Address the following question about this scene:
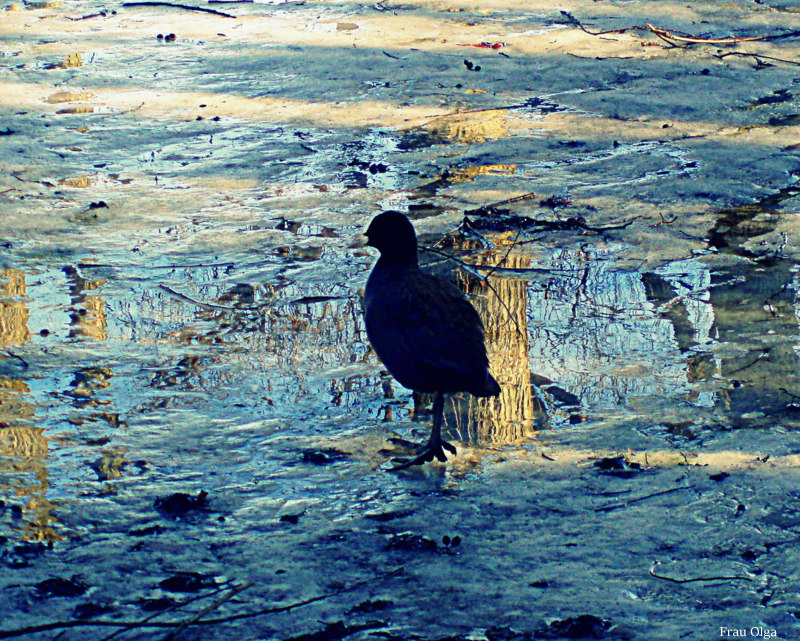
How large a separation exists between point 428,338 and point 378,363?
0.91 m

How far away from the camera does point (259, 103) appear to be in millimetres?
9023

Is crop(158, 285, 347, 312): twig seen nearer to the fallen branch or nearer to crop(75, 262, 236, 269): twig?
crop(75, 262, 236, 269): twig

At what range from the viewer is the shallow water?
11.1ft

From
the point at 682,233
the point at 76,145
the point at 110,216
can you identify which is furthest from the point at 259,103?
the point at 682,233

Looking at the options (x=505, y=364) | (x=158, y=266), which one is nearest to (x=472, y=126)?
(x=158, y=266)

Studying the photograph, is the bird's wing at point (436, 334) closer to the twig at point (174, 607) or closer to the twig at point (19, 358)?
the twig at point (174, 607)

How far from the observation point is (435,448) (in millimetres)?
4137

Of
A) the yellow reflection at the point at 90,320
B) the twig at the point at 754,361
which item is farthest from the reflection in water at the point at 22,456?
the twig at the point at 754,361

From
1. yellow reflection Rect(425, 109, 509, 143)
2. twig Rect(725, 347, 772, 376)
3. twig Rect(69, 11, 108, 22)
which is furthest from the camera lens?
twig Rect(69, 11, 108, 22)

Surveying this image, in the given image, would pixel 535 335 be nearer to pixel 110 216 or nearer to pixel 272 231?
pixel 272 231

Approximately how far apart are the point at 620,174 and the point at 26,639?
17.8ft

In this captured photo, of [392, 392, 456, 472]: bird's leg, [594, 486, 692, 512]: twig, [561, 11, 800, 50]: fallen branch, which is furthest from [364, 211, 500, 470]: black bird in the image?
[561, 11, 800, 50]: fallen branch

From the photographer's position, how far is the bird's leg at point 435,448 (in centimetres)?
411

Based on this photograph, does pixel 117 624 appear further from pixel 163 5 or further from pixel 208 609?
pixel 163 5
